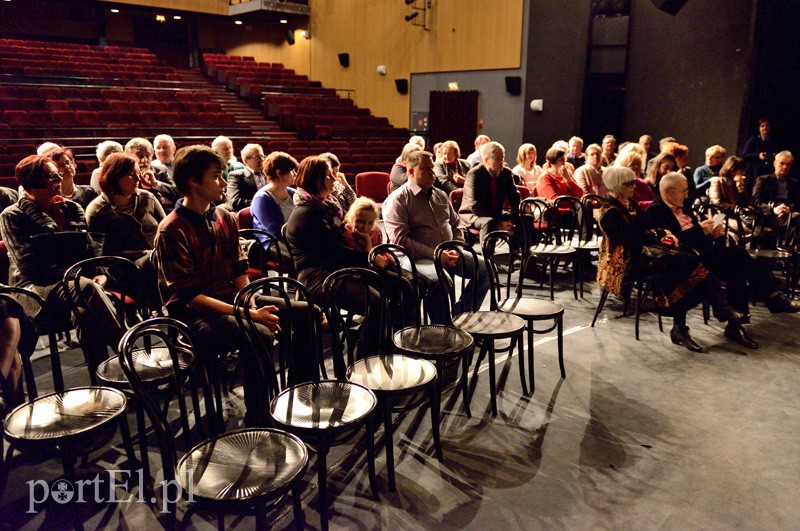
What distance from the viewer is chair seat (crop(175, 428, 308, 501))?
5.08 ft

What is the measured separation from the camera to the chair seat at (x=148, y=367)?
7.31 ft

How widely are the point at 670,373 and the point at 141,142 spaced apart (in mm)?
3812

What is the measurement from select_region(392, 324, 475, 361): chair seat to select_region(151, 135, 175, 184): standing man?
307 cm

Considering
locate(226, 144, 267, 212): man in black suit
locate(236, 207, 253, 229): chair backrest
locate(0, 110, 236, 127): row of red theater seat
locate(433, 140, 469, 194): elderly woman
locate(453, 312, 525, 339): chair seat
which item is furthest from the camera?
locate(0, 110, 236, 127): row of red theater seat

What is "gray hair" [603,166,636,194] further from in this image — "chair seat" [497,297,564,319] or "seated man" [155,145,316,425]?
"seated man" [155,145,316,425]

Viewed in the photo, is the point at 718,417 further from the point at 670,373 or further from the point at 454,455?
the point at 454,455

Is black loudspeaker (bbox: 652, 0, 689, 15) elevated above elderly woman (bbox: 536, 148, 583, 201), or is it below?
above

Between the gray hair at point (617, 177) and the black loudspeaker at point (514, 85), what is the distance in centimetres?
680

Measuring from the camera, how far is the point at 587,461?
2363 mm

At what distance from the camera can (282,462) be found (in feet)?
5.48

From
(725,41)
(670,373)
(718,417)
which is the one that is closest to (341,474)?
(718,417)

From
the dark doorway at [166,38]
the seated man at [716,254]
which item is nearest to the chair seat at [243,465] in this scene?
the seated man at [716,254]

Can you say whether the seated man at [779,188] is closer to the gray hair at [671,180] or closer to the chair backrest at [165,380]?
the gray hair at [671,180]

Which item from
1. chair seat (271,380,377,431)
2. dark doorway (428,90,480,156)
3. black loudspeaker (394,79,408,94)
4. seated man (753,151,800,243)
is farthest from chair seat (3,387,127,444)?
black loudspeaker (394,79,408,94)
